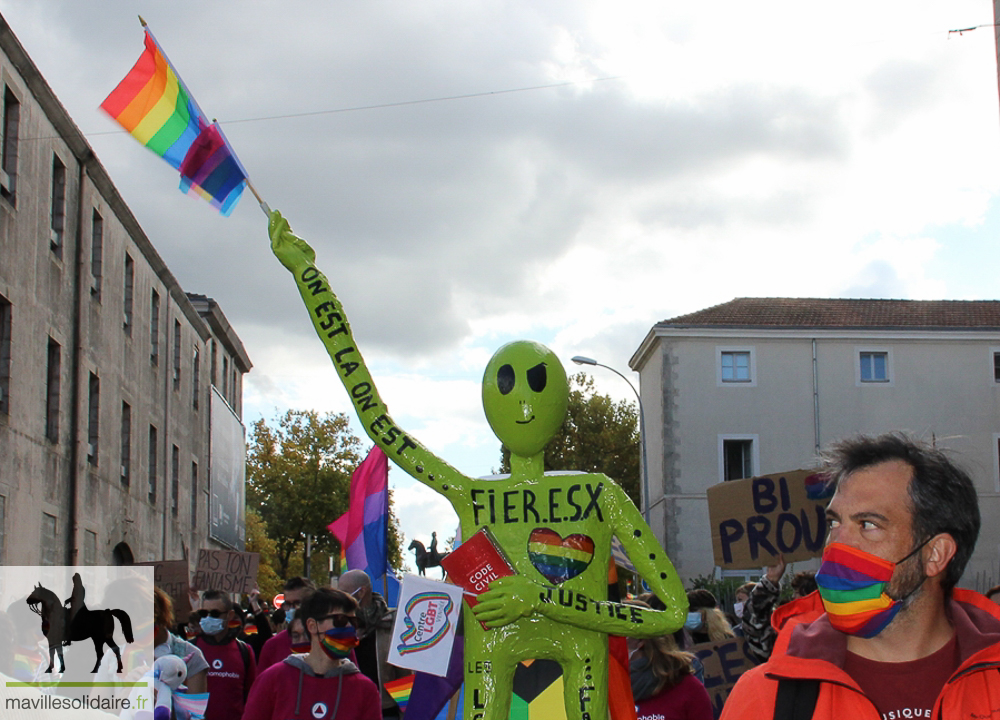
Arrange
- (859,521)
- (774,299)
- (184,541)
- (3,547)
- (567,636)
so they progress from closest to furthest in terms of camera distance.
Result: (859,521) → (567,636) → (3,547) → (184,541) → (774,299)

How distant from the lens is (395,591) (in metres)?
9.18

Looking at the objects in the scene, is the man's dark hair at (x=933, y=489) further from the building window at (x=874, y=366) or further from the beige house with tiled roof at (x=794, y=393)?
the building window at (x=874, y=366)

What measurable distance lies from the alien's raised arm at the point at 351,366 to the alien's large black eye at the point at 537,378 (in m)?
Result: 0.48

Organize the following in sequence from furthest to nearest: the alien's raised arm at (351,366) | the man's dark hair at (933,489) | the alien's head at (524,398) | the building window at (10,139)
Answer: the building window at (10,139) → the alien's raised arm at (351,366) → the alien's head at (524,398) → the man's dark hair at (933,489)

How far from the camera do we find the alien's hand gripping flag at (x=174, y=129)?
5641 millimetres

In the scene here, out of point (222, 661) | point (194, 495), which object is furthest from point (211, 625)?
point (194, 495)

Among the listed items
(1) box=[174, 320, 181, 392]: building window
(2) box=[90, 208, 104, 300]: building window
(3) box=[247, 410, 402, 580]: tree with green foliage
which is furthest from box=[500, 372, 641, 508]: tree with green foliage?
(2) box=[90, 208, 104, 300]: building window

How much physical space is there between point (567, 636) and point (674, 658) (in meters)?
1.39

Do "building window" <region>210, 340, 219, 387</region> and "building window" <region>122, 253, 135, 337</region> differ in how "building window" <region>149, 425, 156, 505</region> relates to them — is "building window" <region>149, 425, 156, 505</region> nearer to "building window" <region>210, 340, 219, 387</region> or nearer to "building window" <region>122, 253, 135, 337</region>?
"building window" <region>122, 253, 135, 337</region>

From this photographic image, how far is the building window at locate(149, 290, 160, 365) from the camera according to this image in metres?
27.2

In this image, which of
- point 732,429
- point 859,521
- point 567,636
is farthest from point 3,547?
point 732,429

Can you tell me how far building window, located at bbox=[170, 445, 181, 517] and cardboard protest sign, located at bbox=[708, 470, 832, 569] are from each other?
81.9 ft

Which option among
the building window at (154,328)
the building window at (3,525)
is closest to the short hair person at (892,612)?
the building window at (3,525)

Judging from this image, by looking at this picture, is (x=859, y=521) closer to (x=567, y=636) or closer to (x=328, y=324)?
(x=567, y=636)
